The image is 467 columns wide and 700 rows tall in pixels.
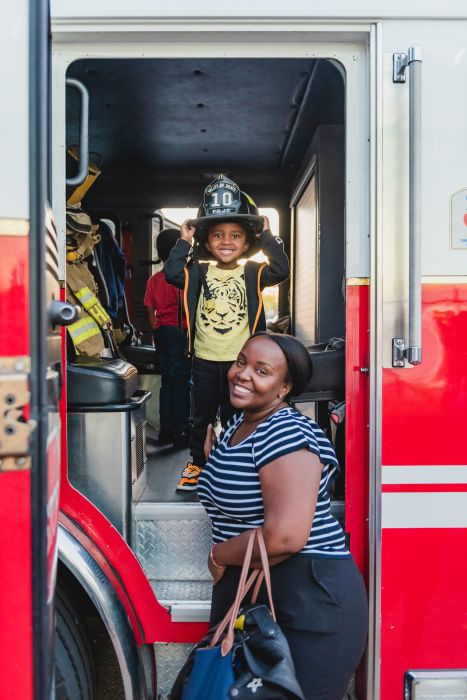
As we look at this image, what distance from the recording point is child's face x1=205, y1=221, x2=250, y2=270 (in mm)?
2848

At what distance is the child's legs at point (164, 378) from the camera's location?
369 centimetres

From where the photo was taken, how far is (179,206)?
14.8 feet

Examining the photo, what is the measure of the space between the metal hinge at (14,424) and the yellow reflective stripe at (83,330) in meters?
1.52

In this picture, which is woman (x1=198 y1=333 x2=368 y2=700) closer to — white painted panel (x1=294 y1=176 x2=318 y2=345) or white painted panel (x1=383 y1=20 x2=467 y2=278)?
white painted panel (x1=383 y1=20 x2=467 y2=278)

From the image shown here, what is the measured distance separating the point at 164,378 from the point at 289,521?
2.54m

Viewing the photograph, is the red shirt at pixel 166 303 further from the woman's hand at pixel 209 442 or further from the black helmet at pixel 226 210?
the woman's hand at pixel 209 442

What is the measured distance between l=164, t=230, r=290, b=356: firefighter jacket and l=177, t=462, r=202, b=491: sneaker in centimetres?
58

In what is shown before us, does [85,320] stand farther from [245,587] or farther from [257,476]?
[245,587]

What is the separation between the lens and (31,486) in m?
1.13

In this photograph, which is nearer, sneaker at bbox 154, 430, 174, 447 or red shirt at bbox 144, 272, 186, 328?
sneaker at bbox 154, 430, 174, 447

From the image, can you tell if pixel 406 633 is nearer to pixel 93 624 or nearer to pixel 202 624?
pixel 202 624

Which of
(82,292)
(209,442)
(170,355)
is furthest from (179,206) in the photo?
(209,442)

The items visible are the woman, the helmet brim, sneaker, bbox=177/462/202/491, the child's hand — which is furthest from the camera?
the helmet brim

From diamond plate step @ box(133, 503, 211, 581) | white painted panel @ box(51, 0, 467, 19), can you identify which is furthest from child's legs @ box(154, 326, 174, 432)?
white painted panel @ box(51, 0, 467, 19)
